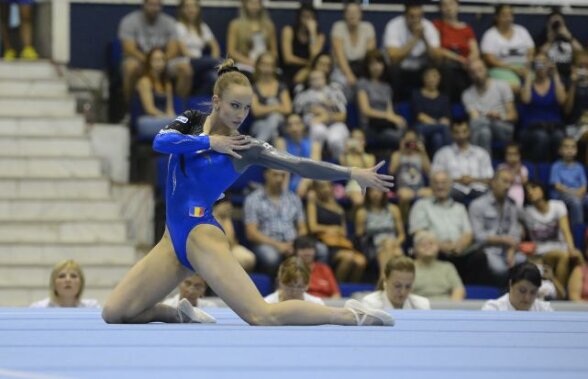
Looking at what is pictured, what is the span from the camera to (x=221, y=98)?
5.86 m

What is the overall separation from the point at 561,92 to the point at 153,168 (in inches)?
148

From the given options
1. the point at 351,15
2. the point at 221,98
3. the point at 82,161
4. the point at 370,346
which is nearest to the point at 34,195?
the point at 82,161

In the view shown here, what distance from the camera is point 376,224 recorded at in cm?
1014

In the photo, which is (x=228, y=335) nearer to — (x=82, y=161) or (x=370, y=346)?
(x=370, y=346)

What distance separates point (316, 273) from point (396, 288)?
5.43ft

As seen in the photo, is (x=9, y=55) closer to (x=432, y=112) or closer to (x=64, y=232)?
(x=64, y=232)

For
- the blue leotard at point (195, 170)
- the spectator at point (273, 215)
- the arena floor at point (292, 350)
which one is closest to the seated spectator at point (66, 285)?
the arena floor at point (292, 350)

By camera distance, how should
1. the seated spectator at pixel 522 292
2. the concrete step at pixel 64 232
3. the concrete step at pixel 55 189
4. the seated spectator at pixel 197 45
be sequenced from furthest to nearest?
the seated spectator at pixel 197 45, the concrete step at pixel 55 189, the concrete step at pixel 64 232, the seated spectator at pixel 522 292

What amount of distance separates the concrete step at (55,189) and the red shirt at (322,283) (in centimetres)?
189

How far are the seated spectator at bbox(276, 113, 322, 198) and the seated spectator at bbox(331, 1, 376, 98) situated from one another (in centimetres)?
118

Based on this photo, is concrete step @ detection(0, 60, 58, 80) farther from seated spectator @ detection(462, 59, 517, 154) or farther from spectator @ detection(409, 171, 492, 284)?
seated spectator @ detection(462, 59, 517, 154)

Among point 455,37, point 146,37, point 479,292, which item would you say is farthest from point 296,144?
point 455,37

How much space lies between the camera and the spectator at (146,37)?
36.2 ft

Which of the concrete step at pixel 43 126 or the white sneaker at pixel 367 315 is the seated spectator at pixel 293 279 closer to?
the white sneaker at pixel 367 315
